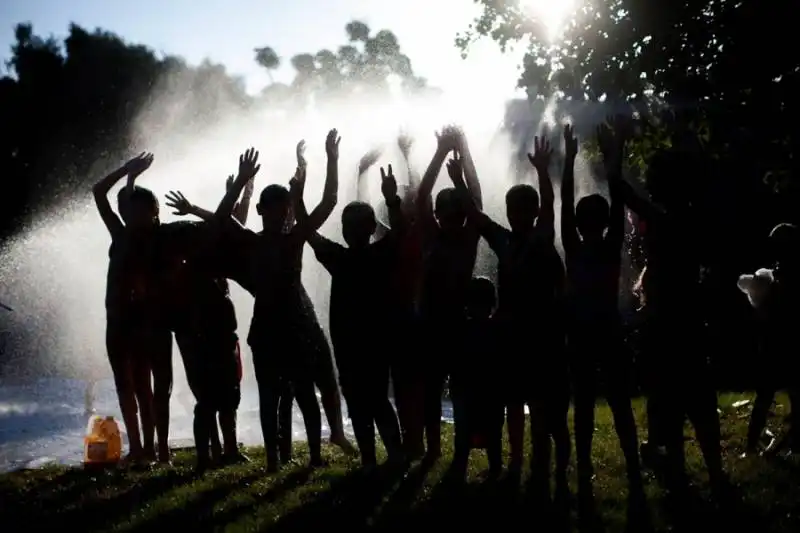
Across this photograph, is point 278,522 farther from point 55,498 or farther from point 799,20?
point 799,20

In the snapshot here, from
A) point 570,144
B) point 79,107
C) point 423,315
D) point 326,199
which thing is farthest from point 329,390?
point 79,107

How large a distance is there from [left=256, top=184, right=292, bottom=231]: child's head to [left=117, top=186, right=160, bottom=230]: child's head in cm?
122

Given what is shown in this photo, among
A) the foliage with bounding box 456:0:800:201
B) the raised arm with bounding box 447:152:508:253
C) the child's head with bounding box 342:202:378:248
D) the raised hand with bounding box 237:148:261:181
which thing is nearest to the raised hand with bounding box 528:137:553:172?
the raised arm with bounding box 447:152:508:253

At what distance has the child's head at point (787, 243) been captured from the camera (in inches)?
231

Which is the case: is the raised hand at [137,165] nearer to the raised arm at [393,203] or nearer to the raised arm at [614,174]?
the raised arm at [393,203]

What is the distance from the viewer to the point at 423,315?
234 inches

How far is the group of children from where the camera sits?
15.9 ft

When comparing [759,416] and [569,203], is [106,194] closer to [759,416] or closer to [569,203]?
[569,203]

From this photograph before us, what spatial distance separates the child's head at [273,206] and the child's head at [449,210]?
3.26ft

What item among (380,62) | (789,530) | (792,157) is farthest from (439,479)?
(380,62)

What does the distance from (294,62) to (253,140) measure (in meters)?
25.8

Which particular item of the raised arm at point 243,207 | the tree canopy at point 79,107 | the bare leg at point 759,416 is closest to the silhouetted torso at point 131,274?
the raised arm at point 243,207

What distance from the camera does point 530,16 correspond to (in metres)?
14.0

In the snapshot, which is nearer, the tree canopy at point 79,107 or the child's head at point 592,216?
the child's head at point 592,216
